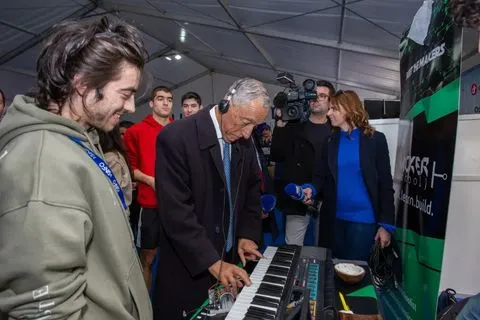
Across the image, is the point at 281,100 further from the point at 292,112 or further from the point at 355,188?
the point at 355,188

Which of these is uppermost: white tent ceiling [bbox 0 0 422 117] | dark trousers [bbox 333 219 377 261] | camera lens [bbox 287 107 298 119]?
white tent ceiling [bbox 0 0 422 117]

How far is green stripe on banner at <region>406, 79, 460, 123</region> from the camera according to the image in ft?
4.58

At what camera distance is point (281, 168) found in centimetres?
→ 313

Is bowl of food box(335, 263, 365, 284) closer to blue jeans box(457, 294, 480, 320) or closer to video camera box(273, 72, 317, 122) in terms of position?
blue jeans box(457, 294, 480, 320)

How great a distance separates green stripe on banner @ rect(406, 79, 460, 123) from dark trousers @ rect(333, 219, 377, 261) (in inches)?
30.9

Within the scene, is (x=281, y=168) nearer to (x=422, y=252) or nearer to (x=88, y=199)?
(x=422, y=252)

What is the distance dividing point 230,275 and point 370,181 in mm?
1272

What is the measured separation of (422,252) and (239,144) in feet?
3.23

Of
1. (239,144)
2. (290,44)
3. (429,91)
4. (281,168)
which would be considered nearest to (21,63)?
(290,44)

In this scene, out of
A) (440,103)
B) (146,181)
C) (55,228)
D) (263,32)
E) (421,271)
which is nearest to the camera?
(55,228)

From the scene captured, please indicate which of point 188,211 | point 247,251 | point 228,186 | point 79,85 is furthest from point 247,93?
point 79,85

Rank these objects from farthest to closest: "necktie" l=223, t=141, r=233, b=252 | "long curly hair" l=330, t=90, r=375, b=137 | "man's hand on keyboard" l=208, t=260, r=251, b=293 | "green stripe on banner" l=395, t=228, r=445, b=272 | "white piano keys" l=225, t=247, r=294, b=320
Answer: "long curly hair" l=330, t=90, r=375, b=137 → "necktie" l=223, t=141, r=233, b=252 → "green stripe on banner" l=395, t=228, r=445, b=272 → "man's hand on keyboard" l=208, t=260, r=251, b=293 → "white piano keys" l=225, t=247, r=294, b=320

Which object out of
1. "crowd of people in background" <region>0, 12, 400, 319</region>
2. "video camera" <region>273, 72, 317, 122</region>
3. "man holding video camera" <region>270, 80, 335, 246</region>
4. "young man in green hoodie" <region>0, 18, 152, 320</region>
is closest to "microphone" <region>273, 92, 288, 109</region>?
"video camera" <region>273, 72, 317, 122</region>

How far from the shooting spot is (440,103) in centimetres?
155
